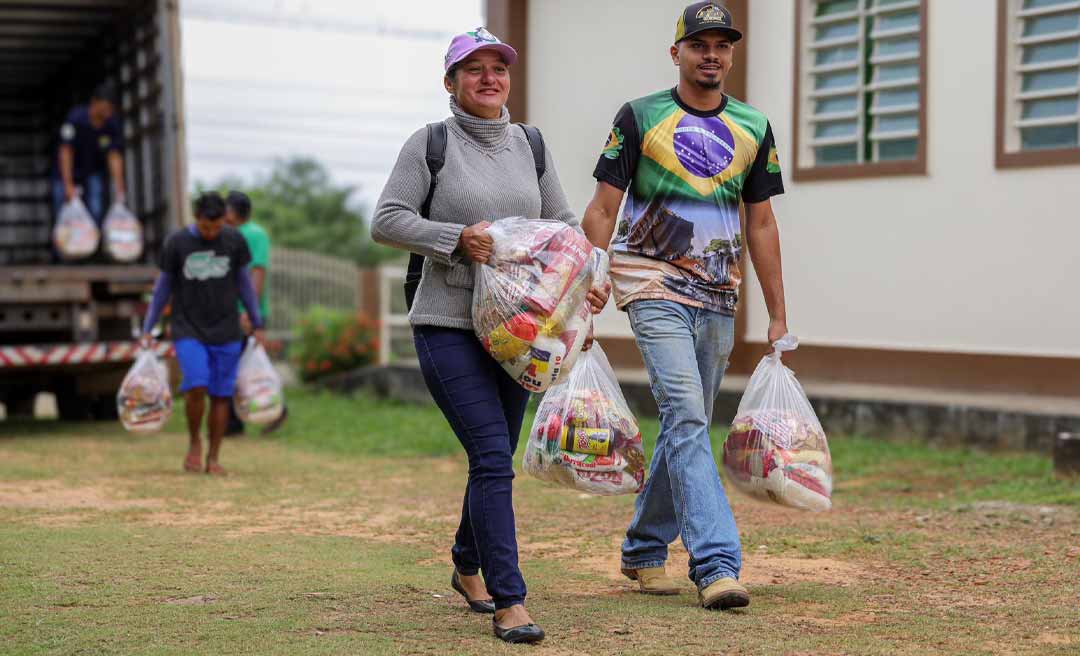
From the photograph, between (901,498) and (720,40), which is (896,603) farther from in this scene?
(901,498)

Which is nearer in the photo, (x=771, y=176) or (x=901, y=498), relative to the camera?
(x=771, y=176)

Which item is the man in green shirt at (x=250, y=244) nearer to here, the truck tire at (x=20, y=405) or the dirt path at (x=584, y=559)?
the dirt path at (x=584, y=559)

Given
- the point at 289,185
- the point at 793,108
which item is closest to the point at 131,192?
the point at 793,108

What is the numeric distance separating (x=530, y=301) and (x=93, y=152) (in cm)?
1075

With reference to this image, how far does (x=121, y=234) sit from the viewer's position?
13625 millimetres

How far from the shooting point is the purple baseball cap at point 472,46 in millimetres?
5008

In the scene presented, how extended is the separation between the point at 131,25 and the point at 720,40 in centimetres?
1032

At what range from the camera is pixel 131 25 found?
575 inches

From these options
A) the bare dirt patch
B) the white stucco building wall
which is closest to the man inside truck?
the white stucco building wall

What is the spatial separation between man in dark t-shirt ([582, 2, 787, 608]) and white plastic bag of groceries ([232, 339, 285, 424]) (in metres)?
5.68

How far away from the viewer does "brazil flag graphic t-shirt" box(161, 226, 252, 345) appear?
1003 cm

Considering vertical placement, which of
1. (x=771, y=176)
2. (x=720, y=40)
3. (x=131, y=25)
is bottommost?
(x=771, y=176)

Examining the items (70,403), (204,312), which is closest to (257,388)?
(204,312)

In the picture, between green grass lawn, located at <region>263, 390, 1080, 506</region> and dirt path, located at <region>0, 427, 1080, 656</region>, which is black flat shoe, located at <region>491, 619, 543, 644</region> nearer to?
dirt path, located at <region>0, 427, 1080, 656</region>
